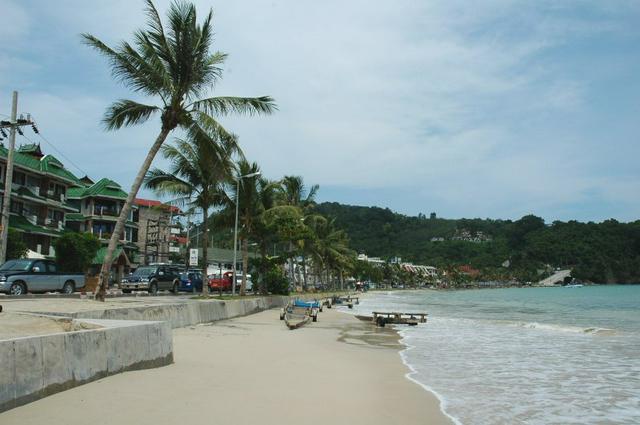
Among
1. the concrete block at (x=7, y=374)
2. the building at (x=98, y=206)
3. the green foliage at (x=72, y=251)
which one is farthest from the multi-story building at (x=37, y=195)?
the concrete block at (x=7, y=374)

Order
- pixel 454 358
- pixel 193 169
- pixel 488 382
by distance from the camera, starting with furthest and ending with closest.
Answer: pixel 193 169
pixel 454 358
pixel 488 382

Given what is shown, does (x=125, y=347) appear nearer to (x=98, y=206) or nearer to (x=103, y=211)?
(x=103, y=211)

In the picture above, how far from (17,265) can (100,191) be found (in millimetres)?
42576

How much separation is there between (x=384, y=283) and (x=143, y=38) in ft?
561

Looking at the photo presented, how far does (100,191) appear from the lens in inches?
2611

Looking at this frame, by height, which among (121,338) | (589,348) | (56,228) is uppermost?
(56,228)

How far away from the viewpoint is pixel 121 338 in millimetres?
8680

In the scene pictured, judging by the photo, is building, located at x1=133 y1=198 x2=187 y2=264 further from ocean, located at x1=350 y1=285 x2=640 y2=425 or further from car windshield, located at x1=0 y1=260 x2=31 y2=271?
ocean, located at x1=350 y1=285 x2=640 y2=425

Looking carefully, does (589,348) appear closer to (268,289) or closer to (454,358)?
(454,358)

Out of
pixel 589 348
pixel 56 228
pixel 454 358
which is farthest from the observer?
pixel 56 228

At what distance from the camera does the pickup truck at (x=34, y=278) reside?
2459 centimetres

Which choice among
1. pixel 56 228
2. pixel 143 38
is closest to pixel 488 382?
pixel 143 38

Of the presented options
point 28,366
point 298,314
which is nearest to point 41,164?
point 298,314

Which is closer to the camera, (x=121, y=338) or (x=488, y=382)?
(x=121, y=338)
